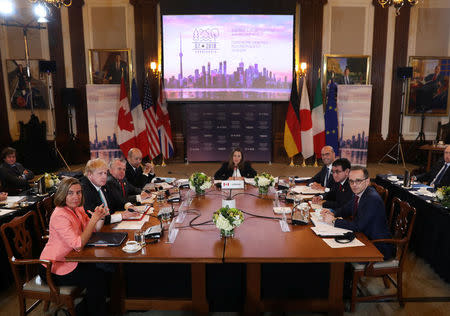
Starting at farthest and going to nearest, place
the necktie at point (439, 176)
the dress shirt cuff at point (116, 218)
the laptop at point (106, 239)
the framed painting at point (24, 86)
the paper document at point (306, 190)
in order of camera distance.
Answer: the framed painting at point (24, 86) < the necktie at point (439, 176) < the paper document at point (306, 190) < the dress shirt cuff at point (116, 218) < the laptop at point (106, 239)

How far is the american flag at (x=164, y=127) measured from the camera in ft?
31.4

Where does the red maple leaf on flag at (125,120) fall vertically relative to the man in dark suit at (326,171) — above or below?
above

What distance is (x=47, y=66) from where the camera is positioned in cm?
923

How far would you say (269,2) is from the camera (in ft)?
30.7

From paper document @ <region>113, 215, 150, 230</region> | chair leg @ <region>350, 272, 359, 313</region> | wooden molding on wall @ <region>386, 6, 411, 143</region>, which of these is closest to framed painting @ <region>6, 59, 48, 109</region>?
paper document @ <region>113, 215, 150, 230</region>

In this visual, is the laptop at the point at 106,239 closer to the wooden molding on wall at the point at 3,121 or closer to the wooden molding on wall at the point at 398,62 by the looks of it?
the wooden molding on wall at the point at 3,121

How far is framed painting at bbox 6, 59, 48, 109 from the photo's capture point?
9930 mm

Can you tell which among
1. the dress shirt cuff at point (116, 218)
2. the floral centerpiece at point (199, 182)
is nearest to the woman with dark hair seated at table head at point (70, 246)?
the dress shirt cuff at point (116, 218)

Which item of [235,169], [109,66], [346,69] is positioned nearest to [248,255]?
[235,169]

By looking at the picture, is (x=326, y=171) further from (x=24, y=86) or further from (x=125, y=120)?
(x=24, y=86)

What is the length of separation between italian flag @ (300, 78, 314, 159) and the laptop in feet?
23.6

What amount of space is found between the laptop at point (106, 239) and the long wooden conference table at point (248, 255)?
0.16 feet

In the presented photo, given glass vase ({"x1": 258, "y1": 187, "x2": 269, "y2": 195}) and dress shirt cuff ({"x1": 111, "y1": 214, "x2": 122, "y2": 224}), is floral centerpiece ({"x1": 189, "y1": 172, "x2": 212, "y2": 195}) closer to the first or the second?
glass vase ({"x1": 258, "y1": 187, "x2": 269, "y2": 195})

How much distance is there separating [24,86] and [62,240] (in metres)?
9.01
